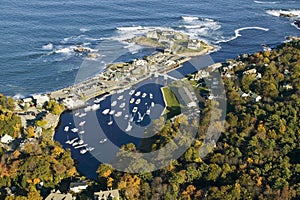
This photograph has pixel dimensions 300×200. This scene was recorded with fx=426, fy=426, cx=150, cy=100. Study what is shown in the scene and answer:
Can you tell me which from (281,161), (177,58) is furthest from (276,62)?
(281,161)

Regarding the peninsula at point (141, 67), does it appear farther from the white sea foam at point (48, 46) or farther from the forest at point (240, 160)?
the forest at point (240, 160)

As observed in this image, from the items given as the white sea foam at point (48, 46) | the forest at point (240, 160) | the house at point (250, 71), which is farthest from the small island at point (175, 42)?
the forest at point (240, 160)

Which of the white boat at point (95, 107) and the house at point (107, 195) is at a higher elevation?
the white boat at point (95, 107)

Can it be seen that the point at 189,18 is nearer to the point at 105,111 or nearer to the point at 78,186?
the point at 105,111

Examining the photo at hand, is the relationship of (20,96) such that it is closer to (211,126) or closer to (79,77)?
(79,77)

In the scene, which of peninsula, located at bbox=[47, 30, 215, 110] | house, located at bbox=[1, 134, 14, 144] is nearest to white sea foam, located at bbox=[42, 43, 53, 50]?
peninsula, located at bbox=[47, 30, 215, 110]

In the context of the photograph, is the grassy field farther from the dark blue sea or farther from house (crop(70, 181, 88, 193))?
house (crop(70, 181, 88, 193))

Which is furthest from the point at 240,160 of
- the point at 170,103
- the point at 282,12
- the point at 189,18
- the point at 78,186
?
the point at 282,12
